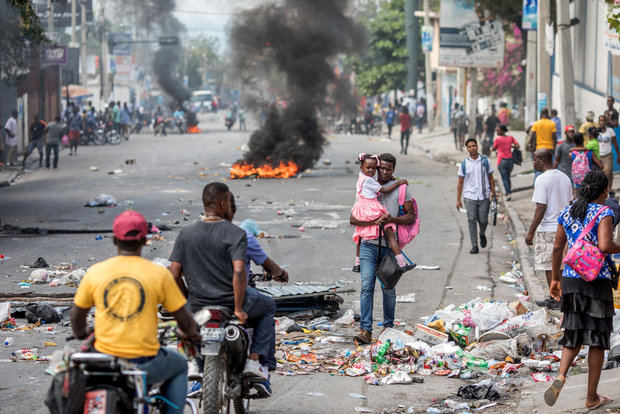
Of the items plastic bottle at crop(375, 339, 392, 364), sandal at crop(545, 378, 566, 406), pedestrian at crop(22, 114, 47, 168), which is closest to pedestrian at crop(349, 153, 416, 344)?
plastic bottle at crop(375, 339, 392, 364)

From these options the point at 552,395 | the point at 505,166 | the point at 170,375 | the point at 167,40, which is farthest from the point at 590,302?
the point at 167,40

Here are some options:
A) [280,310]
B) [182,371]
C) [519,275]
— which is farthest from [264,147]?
[182,371]

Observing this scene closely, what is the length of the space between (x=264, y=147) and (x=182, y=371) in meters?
23.0

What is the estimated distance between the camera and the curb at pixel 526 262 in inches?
420

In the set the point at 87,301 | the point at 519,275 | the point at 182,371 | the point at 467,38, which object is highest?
the point at 467,38

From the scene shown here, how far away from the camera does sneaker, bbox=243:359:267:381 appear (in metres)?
5.70

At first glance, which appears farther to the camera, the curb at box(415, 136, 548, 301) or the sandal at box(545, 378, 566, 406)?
the curb at box(415, 136, 548, 301)

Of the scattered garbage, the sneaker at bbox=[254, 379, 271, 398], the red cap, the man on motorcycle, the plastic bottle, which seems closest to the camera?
the red cap

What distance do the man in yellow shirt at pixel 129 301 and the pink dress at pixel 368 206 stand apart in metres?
4.00

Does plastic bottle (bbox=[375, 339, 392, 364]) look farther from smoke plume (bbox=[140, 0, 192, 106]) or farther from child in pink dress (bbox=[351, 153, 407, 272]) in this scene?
smoke plume (bbox=[140, 0, 192, 106])

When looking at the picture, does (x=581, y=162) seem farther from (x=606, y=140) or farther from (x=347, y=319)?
(x=347, y=319)

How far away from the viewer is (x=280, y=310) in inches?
364

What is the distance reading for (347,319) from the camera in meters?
9.27

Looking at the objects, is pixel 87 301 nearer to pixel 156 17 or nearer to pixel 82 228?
pixel 82 228
